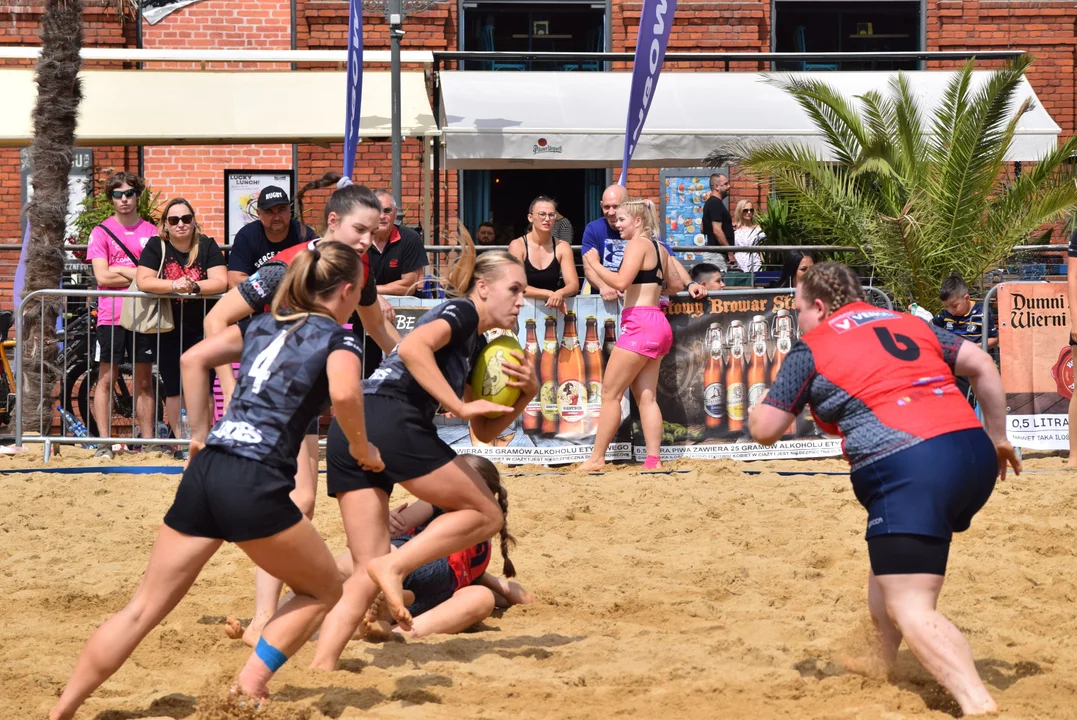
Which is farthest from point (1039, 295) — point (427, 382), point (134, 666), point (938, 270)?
point (134, 666)

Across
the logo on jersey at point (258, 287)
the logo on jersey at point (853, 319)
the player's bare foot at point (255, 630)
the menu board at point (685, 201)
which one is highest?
the menu board at point (685, 201)

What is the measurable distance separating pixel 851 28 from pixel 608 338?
11.6 metres

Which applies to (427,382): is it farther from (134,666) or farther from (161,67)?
(161,67)

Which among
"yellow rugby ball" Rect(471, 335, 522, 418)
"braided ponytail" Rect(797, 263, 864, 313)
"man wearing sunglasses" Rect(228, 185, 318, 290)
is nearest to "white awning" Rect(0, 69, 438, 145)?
"man wearing sunglasses" Rect(228, 185, 318, 290)

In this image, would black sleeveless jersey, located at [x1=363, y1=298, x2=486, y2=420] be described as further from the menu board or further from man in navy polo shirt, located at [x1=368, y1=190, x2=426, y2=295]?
the menu board

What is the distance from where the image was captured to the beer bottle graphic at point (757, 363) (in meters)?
10.5

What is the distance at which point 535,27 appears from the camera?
1961 centimetres

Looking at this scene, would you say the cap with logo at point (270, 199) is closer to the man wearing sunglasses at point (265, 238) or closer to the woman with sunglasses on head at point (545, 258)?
the man wearing sunglasses at point (265, 238)

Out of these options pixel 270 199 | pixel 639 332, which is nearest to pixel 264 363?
pixel 270 199

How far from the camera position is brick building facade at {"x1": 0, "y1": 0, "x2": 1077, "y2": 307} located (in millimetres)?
18766

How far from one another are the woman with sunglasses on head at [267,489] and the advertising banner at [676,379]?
19.3 ft

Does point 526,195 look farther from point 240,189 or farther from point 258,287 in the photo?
point 258,287

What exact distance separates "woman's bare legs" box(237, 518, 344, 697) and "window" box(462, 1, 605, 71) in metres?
15.9

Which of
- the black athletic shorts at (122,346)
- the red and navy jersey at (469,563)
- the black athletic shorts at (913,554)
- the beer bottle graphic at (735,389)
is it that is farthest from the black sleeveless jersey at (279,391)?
the beer bottle graphic at (735,389)
